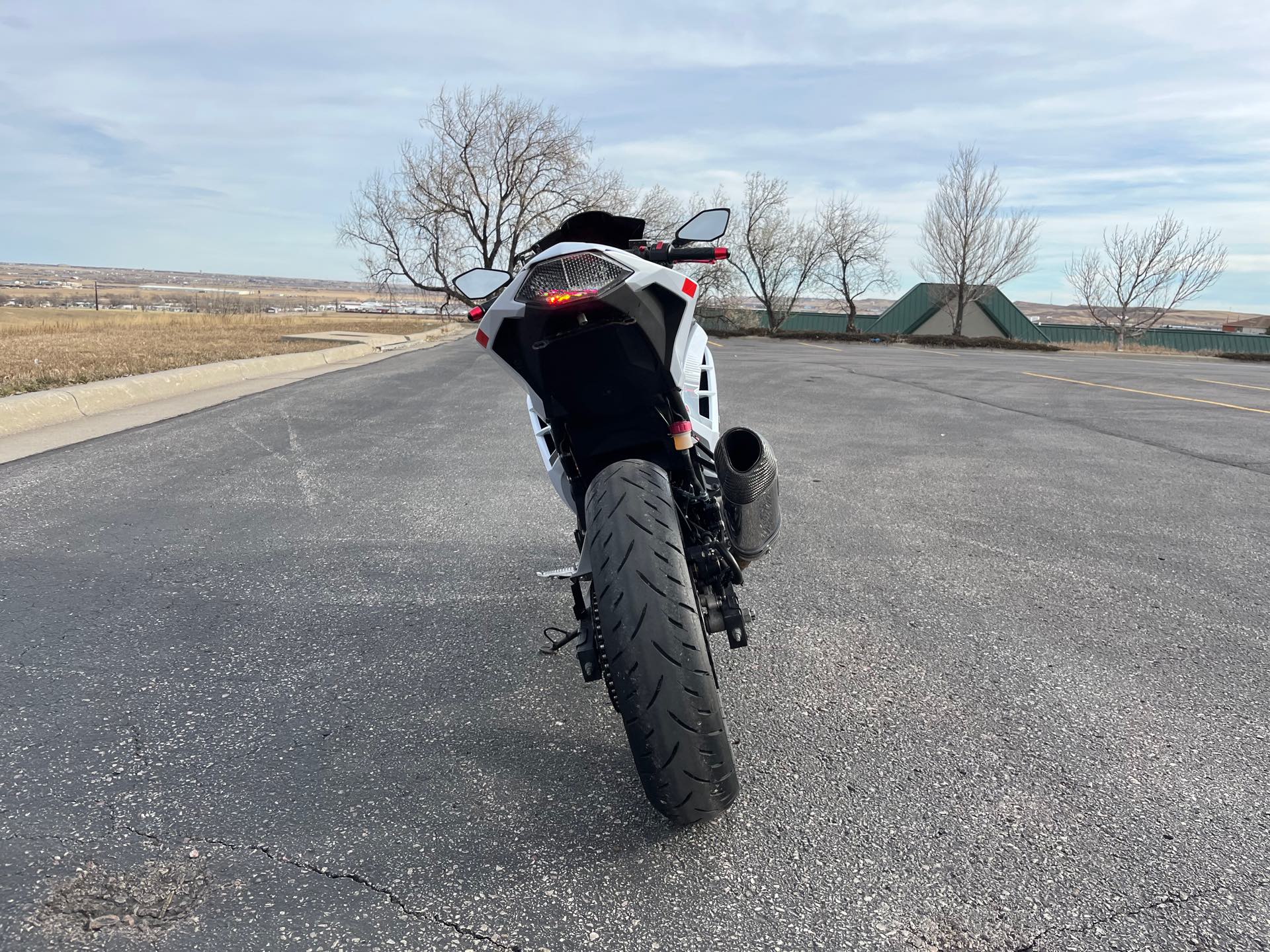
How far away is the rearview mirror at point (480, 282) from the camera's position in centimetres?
317

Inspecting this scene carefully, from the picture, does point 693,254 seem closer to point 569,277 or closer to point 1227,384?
point 569,277

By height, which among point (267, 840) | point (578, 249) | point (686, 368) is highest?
point (578, 249)

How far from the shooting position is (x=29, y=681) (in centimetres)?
307

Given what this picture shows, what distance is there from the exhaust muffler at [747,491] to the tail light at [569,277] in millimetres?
755

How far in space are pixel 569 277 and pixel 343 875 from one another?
1.66 meters

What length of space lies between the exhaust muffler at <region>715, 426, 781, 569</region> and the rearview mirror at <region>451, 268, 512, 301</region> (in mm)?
1020

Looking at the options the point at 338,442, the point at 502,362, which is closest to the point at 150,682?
the point at 502,362

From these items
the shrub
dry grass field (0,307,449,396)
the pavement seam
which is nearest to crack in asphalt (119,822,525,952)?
the pavement seam

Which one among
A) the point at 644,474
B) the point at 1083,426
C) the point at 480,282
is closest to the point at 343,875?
the point at 644,474

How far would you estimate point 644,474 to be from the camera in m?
A: 2.46

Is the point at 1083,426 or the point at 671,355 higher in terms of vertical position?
the point at 671,355

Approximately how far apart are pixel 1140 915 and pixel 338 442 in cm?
727

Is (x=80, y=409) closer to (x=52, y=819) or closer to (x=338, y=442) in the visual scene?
(x=338, y=442)

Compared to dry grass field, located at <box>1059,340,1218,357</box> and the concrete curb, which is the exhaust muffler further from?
dry grass field, located at <box>1059,340,1218,357</box>
